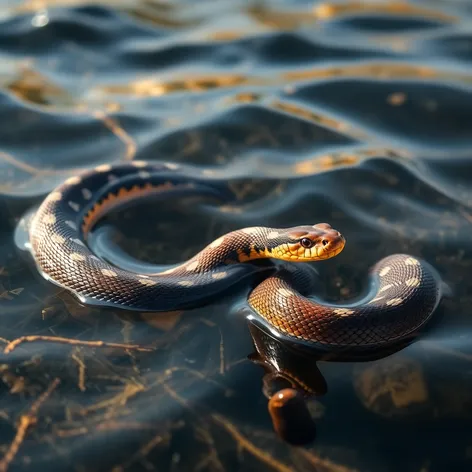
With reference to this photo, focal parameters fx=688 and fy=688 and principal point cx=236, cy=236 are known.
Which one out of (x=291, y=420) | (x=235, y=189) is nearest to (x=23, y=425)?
(x=291, y=420)

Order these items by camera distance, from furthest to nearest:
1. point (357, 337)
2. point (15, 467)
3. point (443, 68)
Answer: point (443, 68) < point (357, 337) < point (15, 467)

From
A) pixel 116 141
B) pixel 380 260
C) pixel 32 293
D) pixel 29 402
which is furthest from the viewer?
pixel 116 141

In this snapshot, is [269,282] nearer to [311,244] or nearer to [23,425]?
[311,244]

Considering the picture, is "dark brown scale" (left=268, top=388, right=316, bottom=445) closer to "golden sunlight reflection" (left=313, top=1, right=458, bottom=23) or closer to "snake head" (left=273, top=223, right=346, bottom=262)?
"snake head" (left=273, top=223, right=346, bottom=262)

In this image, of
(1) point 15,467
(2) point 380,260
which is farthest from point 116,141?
(1) point 15,467

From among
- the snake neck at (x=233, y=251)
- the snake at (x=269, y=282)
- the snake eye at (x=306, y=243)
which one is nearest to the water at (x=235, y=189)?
the snake at (x=269, y=282)

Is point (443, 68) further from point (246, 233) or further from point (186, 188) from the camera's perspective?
point (246, 233)
